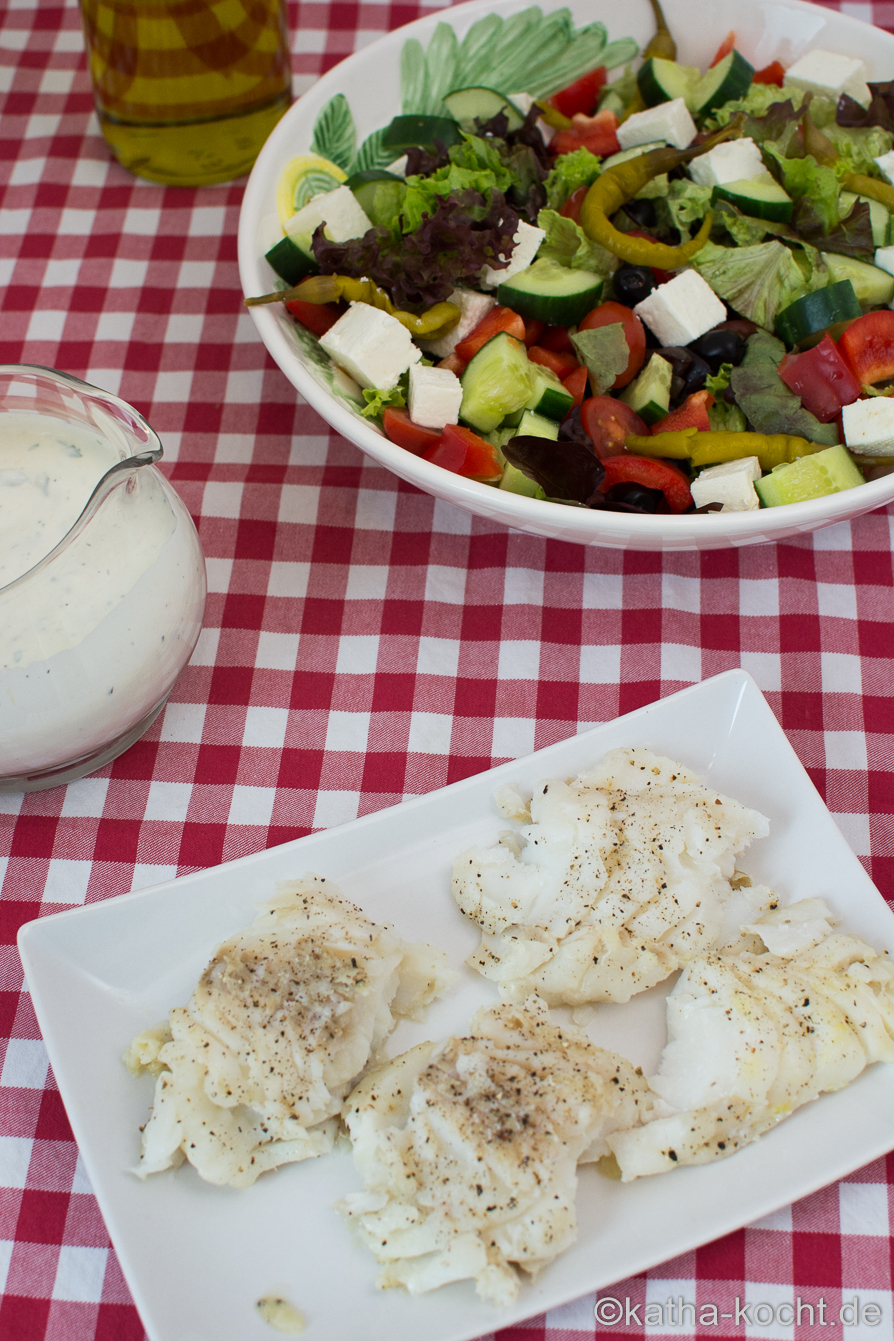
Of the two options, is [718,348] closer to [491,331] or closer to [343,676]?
[491,331]

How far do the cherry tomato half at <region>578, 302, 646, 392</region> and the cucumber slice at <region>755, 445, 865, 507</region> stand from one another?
330 mm

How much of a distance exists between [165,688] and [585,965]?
763 millimetres

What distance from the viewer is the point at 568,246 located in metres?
2.06

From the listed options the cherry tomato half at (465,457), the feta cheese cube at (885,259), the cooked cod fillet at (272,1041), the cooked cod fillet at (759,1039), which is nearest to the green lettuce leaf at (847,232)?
the feta cheese cube at (885,259)

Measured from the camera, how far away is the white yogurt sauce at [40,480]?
1.54 m

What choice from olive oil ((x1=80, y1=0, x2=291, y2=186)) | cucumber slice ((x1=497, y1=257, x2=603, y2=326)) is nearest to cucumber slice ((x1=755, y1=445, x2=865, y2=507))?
cucumber slice ((x1=497, y1=257, x2=603, y2=326))

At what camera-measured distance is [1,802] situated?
5.88ft

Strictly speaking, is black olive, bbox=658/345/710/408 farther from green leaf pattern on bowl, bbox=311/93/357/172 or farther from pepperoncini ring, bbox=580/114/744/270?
green leaf pattern on bowl, bbox=311/93/357/172

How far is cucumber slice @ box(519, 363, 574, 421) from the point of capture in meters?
1.89

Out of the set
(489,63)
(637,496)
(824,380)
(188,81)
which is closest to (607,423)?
(637,496)

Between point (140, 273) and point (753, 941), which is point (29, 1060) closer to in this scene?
point (753, 941)

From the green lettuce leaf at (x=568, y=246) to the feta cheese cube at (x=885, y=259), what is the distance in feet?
1.58

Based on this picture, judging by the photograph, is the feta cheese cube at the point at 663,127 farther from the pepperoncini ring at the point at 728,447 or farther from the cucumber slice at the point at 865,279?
the pepperoncini ring at the point at 728,447

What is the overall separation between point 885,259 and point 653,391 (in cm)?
53
